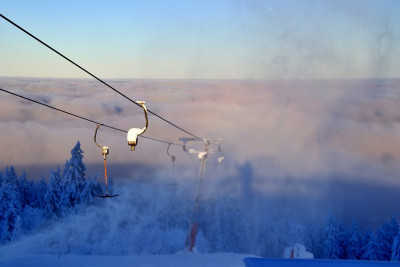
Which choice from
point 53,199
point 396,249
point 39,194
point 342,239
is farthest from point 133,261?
point 342,239

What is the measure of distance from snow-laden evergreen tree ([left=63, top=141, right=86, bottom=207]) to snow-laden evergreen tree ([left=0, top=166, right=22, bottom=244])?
5391mm

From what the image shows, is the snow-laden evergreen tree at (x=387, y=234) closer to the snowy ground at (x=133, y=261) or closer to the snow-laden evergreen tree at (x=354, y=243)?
the snow-laden evergreen tree at (x=354, y=243)

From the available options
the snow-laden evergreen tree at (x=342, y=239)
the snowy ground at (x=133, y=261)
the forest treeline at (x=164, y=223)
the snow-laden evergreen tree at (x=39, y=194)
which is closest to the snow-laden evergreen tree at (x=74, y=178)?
the forest treeline at (x=164, y=223)

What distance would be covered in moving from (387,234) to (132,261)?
42.3 meters

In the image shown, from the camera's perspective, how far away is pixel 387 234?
49.0m

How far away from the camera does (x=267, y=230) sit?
6138 cm

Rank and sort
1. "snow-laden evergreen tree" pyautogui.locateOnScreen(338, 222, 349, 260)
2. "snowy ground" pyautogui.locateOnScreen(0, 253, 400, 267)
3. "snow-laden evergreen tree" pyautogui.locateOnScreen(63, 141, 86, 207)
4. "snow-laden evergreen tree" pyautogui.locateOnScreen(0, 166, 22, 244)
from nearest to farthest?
"snowy ground" pyautogui.locateOnScreen(0, 253, 400, 267) → "snow-laden evergreen tree" pyautogui.locateOnScreen(0, 166, 22, 244) → "snow-laden evergreen tree" pyautogui.locateOnScreen(63, 141, 86, 207) → "snow-laden evergreen tree" pyautogui.locateOnScreen(338, 222, 349, 260)

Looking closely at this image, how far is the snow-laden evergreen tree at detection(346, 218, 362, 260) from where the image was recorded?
5053 centimetres

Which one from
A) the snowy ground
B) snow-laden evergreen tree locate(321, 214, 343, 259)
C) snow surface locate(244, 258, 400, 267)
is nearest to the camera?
snow surface locate(244, 258, 400, 267)

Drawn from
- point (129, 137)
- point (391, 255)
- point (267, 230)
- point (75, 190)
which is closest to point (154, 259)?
point (129, 137)

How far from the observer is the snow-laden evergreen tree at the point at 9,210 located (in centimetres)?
4531

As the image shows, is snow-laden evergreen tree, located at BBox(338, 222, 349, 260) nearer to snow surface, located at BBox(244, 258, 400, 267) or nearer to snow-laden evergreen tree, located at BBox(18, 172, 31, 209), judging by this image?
snow-laden evergreen tree, located at BBox(18, 172, 31, 209)

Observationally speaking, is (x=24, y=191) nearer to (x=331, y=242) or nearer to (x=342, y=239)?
(x=331, y=242)

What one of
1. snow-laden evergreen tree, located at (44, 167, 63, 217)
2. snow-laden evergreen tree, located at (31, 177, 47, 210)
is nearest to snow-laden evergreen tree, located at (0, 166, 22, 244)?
snow-laden evergreen tree, located at (31, 177, 47, 210)
